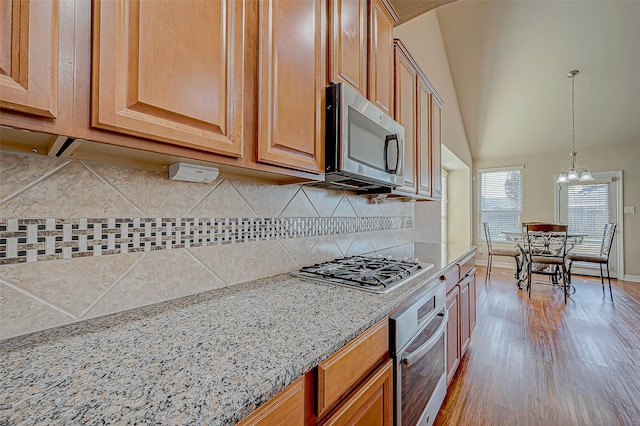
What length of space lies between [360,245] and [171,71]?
62.1 inches

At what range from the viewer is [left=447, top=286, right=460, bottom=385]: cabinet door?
5.52ft

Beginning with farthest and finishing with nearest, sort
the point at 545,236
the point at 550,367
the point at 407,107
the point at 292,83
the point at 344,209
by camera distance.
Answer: the point at 545,236 < the point at 550,367 < the point at 407,107 < the point at 344,209 < the point at 292,83

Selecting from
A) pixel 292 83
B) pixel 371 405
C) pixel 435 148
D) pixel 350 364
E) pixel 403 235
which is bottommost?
pixel 371 405

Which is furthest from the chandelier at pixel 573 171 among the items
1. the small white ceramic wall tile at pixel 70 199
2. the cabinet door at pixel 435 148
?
the small white ceramic wall tile at pixel 70 199

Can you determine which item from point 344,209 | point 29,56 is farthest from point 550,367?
point 29,56

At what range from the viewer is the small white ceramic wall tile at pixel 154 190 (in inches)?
32.9

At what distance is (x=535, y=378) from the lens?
6.49ft

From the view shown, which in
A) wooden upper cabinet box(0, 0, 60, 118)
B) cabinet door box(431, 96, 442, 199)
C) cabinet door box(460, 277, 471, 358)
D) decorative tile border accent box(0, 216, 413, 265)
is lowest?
cabinet door box(460, 277, 471, 358)

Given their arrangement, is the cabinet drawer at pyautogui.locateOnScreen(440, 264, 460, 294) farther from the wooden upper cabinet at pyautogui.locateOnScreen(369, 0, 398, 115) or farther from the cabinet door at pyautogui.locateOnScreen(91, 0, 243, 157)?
the cabinet door at pyautogui.locateOnScreen(91, 0, 243, 157)

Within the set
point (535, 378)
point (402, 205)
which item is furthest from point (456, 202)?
point (535, 378)

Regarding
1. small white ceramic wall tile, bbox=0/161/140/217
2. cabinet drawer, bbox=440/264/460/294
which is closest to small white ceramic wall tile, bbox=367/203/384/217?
cabinet drawer, bbox=440/264/460/294

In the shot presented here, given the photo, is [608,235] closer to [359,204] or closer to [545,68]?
[545,68]

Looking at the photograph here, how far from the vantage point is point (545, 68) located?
3.98 meters

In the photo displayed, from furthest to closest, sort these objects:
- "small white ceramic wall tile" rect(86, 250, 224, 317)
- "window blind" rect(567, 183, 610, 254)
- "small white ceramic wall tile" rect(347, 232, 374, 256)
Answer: "window blind" rect(567, 183, 610, 254) < "small white ceramic wall tile" rect(347, 232, 374, 256) < "small white ceramic wall tile" rect(86, 250, 224, 317)
